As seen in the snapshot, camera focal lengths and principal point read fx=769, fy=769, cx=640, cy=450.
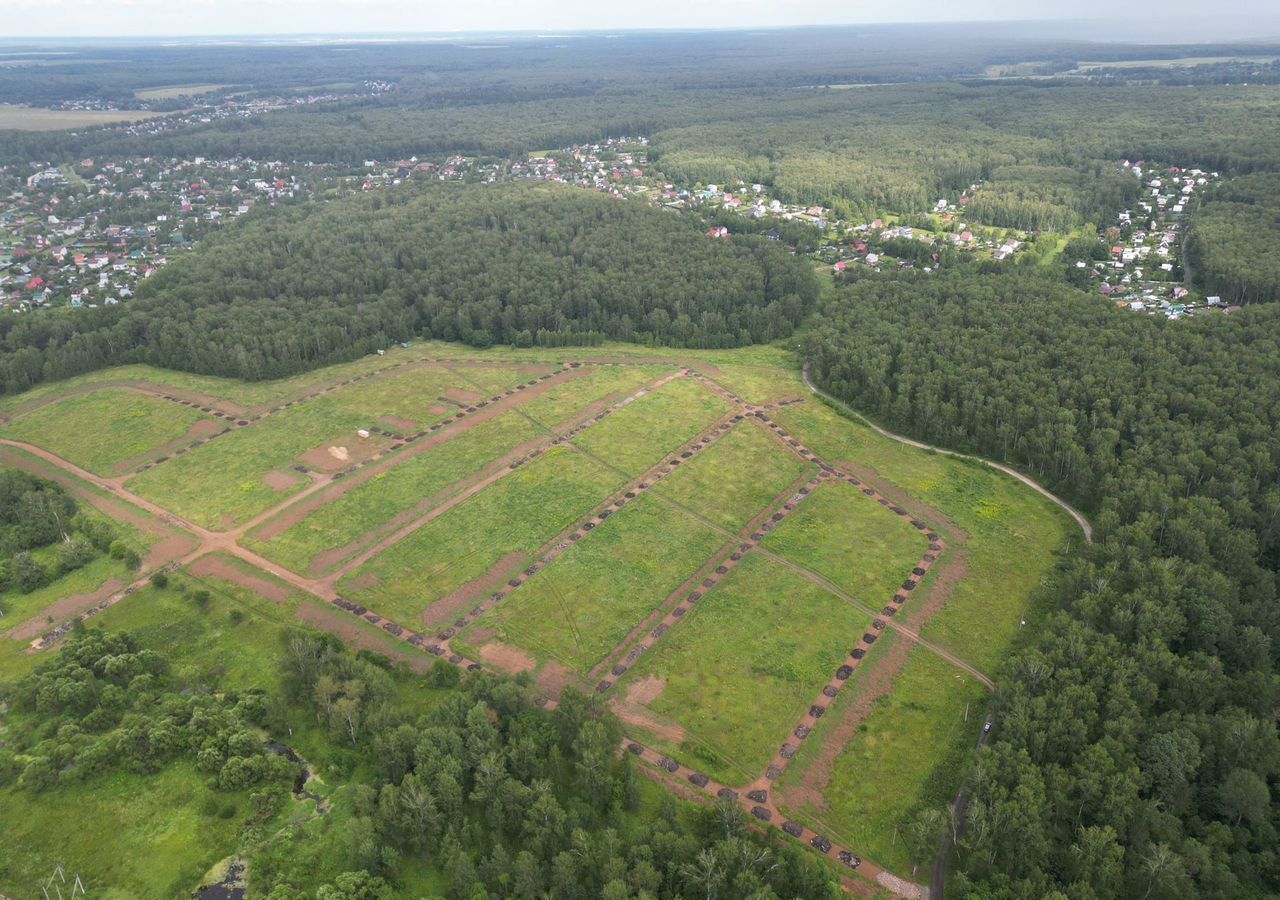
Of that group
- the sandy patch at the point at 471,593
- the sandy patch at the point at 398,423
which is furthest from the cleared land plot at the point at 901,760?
the sandy patch at the point at 398,423

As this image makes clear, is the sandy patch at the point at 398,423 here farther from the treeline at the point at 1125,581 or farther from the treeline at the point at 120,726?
the treeline at the point at 1125,581

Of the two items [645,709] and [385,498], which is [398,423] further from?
[645,709]

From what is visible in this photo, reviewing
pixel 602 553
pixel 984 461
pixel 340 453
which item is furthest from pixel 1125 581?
pixel 340 453

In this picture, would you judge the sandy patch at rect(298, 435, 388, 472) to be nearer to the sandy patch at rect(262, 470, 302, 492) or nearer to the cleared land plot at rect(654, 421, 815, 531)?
the sandy patch at rect(262, 470, 302, 492)

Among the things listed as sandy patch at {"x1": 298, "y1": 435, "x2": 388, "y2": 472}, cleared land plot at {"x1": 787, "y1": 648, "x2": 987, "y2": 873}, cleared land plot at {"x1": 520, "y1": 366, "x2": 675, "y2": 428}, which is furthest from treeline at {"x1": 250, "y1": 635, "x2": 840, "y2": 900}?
cleared land plot at {"x1": 520, "y1": 366, "x2": 675, "y2": 428}

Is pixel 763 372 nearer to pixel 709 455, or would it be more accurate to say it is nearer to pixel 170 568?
pixel 709 455

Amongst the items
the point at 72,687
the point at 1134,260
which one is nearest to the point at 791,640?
the point at 72,687
